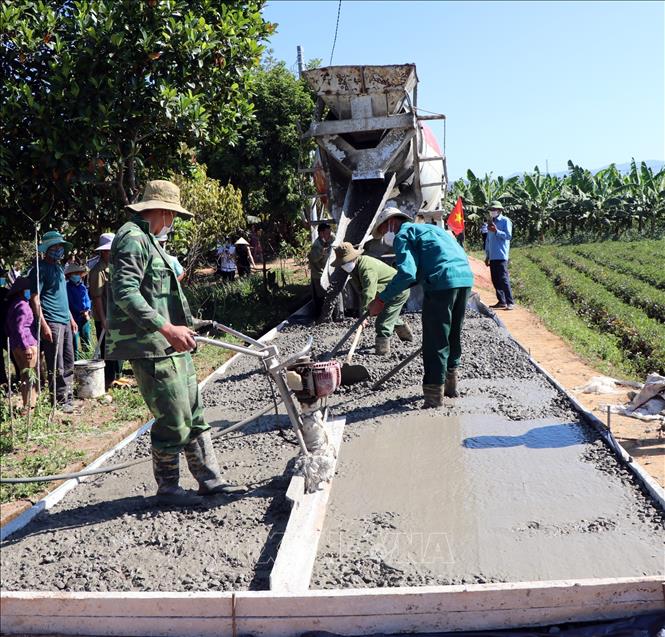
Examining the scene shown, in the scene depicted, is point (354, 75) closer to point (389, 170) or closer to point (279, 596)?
point (389, 170)

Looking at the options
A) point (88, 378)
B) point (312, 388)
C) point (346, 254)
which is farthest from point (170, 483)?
point (346, 254)

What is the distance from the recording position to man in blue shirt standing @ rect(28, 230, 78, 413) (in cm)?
639

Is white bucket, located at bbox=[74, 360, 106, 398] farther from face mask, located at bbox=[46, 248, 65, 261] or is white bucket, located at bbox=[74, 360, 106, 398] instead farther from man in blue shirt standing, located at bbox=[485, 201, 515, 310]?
man in blue shirt standing, located at bbox=[485, 201, 515, 310]

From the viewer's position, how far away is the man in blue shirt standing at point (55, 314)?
6.39 meters

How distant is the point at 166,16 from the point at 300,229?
48.7ft

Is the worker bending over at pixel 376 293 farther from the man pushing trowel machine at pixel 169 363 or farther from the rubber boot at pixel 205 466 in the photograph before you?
the rubber boot at pixel 205 466

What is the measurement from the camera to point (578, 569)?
340 centimetres

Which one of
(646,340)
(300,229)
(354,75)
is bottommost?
(646,340)

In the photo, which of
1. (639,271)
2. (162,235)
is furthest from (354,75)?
(639,271)

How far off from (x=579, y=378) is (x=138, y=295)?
17.4ft

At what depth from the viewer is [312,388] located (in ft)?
14.5

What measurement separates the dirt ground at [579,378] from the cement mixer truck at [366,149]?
233 cm

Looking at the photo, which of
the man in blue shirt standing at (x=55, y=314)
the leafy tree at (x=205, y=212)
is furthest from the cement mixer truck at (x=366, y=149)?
the man in blue shirt standing at (x=55, y=314)

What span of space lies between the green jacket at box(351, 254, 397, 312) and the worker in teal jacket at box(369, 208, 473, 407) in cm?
186
